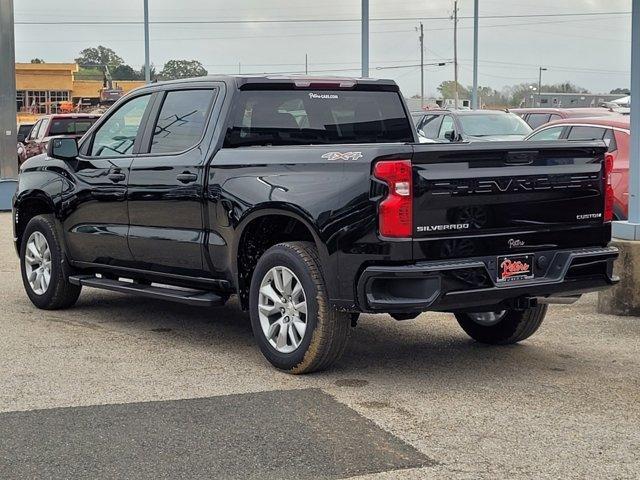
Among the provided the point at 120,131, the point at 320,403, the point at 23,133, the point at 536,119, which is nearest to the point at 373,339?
the point at 320,403

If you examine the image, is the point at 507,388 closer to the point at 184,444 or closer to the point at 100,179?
the point at 184,444

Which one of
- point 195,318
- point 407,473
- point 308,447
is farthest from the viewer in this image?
point 195,318

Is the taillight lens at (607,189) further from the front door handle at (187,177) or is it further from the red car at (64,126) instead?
the red car at (64,126)

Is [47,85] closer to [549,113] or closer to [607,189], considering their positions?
[549,113]

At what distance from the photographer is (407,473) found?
4.59m

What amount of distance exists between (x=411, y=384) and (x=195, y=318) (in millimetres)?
2821

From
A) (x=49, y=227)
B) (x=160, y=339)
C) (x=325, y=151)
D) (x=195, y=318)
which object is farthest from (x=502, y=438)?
(x=49, y=227)

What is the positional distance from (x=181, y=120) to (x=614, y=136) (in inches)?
259

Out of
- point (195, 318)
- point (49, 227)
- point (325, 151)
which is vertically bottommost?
point (195, 318)

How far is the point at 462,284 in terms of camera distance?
19.3 feet

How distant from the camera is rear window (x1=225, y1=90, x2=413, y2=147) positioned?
7.18 m

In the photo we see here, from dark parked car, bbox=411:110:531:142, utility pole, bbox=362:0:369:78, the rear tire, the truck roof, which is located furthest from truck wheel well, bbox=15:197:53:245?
dark parked car, bbox=411:110:531:142

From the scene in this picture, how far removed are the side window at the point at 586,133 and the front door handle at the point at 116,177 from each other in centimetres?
677

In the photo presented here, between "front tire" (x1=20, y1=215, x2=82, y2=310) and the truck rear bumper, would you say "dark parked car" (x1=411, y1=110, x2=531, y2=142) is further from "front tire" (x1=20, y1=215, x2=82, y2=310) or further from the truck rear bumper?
the truck rear bumper
